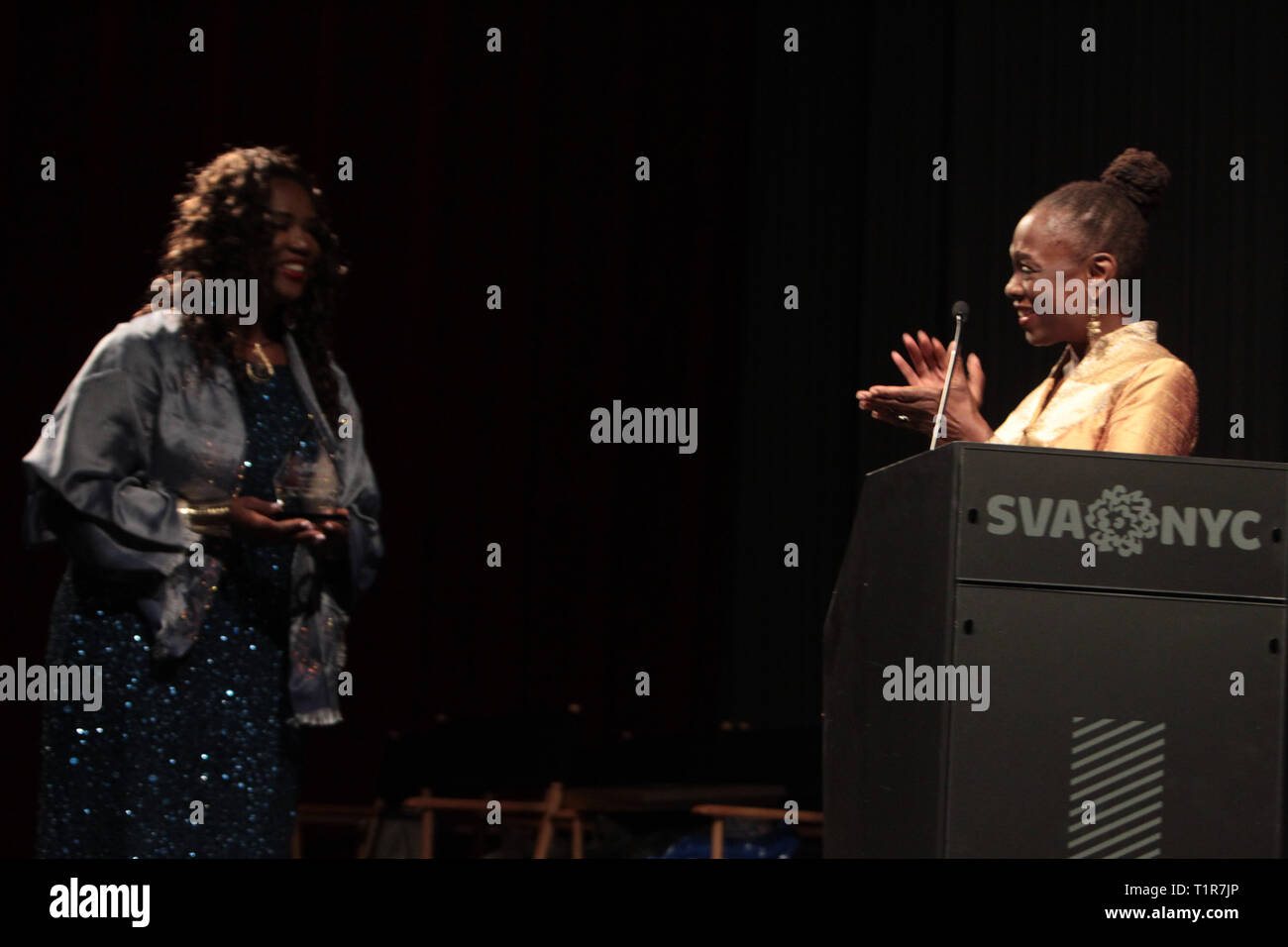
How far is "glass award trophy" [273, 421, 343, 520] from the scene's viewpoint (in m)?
2.19

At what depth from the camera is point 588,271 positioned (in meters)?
6.07

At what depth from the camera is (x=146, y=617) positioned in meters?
2.13

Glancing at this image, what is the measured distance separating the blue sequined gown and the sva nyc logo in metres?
1.02

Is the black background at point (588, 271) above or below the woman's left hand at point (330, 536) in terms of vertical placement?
above

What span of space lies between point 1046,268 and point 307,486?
123 centimetres

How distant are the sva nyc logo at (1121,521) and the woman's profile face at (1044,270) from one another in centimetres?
64

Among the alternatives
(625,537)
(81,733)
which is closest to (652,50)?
(625,537)

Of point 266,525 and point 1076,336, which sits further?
point 1076,336

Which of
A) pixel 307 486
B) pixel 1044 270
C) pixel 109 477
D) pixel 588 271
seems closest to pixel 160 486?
pixel 109 477

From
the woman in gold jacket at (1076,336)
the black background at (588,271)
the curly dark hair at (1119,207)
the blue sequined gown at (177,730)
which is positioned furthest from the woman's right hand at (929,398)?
the black background at (588,271)

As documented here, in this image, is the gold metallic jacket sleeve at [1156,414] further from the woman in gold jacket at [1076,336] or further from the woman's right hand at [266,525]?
the woman's right hand at [266,525]

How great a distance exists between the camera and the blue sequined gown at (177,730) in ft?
6.93

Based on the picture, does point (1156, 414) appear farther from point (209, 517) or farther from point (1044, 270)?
point (209, 517)

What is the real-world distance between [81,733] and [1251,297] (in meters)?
3.80
